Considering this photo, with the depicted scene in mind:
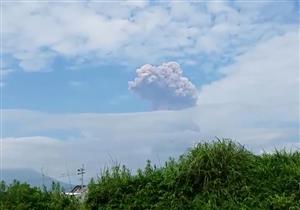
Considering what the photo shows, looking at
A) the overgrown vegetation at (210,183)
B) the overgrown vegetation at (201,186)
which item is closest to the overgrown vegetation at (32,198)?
the overgrown vegetation at (201,186)

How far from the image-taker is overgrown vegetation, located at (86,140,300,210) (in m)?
11.2

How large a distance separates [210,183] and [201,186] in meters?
0.19

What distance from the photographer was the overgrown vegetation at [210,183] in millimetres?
11164

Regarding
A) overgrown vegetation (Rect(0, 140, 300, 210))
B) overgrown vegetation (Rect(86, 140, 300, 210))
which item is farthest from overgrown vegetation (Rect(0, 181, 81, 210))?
overgrown vegetation (Rect(86, 140, 300, 210))

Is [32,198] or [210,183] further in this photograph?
[32,198]

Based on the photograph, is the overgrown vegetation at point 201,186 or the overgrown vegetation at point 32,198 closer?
the overgrown vegetation at point 201,186

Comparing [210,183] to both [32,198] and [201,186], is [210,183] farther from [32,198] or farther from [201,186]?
[32,198]

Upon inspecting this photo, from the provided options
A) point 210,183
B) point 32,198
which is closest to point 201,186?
point 210,183

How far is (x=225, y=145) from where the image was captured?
11695mm

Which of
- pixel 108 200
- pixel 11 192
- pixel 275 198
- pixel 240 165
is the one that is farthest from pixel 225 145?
pixel 11 192

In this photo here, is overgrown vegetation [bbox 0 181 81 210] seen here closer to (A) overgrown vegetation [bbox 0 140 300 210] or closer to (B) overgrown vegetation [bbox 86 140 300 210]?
(A) overgrown vegetation [bbox 0 140 300 210]

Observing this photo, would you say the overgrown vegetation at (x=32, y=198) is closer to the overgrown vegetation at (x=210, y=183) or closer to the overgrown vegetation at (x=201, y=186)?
the overgrown vegetation at (x=201, y=186)

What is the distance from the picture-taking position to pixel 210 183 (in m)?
11.4

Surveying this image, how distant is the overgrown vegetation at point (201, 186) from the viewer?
11.2 m
